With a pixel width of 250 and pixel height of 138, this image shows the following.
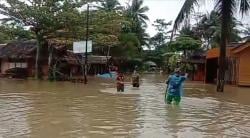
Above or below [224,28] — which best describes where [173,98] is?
below

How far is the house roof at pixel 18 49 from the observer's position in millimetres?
45719

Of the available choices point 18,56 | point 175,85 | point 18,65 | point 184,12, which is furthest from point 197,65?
point 175,85

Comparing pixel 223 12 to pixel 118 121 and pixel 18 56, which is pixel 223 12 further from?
pixel 18 56

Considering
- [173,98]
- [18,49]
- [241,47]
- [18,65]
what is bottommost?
[173,98]

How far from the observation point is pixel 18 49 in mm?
47281

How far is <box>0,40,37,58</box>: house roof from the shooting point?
45719 millimetres

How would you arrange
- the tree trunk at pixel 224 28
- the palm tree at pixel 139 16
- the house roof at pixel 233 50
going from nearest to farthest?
the tree trunk at pixel 224 28
the house roof at pixel 233 50
the palm tree at pixel 139 16

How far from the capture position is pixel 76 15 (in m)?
38.2

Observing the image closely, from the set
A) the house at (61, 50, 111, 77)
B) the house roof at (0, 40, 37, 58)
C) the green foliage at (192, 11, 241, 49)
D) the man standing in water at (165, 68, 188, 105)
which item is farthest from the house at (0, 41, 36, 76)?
the man standing in water at (165, 68, 188, 105)

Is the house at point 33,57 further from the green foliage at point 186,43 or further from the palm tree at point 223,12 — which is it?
the palm tree at point 223,12

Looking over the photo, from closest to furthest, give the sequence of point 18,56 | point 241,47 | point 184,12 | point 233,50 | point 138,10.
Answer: point 184,12 < point 241,47 < point 233,50 < point 18,56 < point 138,10

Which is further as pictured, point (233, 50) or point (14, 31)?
point (14, 31)

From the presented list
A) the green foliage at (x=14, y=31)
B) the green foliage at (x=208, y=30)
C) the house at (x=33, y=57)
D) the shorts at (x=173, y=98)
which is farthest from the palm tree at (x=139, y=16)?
the shorts at (x=173, y=98)

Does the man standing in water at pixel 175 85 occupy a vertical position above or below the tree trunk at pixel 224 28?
below
